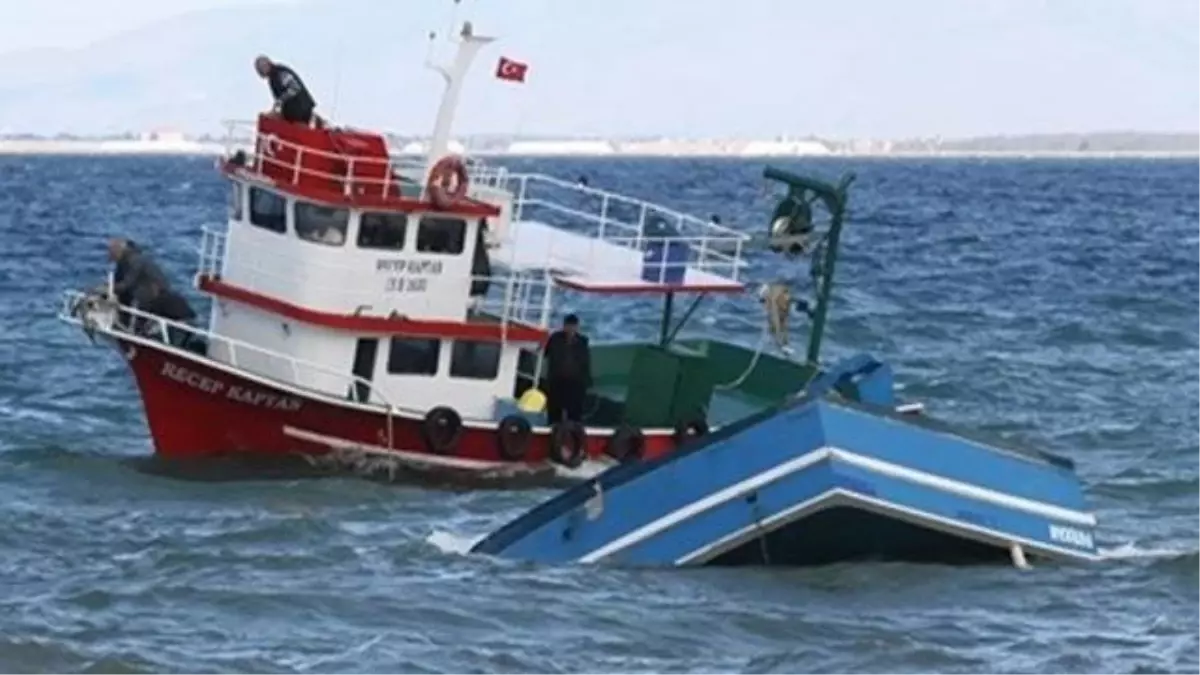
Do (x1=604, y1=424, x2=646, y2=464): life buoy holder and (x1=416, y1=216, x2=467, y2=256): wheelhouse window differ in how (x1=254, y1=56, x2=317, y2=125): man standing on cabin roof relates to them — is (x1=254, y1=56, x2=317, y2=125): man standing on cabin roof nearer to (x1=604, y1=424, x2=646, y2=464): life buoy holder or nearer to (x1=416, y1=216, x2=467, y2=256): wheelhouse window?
(x1=416, y1=216, x2=467, y2=256): wheelhouse window

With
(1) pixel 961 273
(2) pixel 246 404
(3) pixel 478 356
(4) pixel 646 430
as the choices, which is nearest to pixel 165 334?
(2) pixel 246 404

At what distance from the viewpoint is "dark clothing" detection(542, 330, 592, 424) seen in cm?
2881

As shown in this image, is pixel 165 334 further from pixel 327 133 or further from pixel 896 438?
pixel 896 438

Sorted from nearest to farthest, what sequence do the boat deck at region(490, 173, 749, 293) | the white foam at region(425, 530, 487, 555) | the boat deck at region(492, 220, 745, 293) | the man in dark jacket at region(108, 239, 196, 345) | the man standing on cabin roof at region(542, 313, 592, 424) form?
the white foam at region(425, 530, 487, 555), the man standing on cabin roof at region(542, 313, 592, 424), the man in dark jacket at region(108, 239, 196, 345), the boat deck at region(492, 220, 745, 293), the boat deck at region(490, 173, 749, 293)

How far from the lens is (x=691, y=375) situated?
1205 inches

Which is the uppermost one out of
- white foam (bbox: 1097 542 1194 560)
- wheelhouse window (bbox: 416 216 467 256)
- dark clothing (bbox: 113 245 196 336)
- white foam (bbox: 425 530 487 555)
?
wheelhouse window (bbox: 416 216 467 256)

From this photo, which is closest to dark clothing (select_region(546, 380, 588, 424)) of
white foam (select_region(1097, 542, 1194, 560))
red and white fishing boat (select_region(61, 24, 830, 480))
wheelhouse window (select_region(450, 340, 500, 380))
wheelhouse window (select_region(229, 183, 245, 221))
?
red and white fishing boat (select_region(61, 24, 830, 480))

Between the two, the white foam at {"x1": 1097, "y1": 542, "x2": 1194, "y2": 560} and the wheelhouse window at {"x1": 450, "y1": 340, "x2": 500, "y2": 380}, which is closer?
the white foam at {"x1": 1097, "y1": 542, "x2": 1194, "y2": 560}

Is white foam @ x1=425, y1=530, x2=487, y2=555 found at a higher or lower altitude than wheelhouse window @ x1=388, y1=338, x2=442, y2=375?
lower

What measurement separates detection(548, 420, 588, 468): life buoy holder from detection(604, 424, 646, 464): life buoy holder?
411 millimetres

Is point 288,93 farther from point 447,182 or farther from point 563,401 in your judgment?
point 563,401

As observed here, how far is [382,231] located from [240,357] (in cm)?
207

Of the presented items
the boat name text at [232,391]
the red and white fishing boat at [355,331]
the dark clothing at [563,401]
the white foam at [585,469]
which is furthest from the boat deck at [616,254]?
the boat name text at [232,391]

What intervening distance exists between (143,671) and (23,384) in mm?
20401
